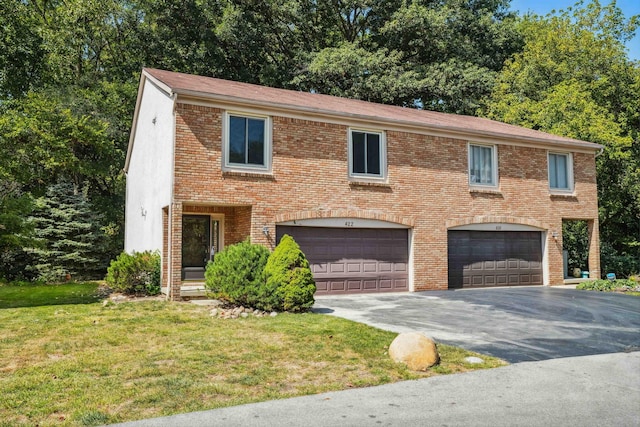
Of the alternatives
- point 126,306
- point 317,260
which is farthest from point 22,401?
point 317,260

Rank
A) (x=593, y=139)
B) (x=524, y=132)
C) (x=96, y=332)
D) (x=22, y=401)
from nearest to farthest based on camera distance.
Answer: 1. (x=22, y=401)
2. (x=96, y=332)
3. (x=524, y=132)
4. (x=593, y=139)

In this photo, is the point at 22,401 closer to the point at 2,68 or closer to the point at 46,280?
the point at 46,280

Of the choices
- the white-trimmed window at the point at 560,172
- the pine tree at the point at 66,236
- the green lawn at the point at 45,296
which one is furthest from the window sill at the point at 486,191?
the pine tree at the point at 66,236

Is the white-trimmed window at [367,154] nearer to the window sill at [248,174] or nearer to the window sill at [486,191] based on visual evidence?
the window sill at [248,174]

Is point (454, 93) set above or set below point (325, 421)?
above

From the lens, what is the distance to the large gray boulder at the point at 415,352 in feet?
22.3

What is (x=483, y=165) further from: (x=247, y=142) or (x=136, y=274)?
(x=136, y=274)

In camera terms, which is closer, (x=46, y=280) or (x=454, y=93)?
(x=46, y=280)

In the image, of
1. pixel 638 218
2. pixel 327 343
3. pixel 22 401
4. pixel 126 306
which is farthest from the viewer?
pixel 638 218

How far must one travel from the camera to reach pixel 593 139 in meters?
23.0

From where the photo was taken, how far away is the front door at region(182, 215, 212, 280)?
1562 centimetres

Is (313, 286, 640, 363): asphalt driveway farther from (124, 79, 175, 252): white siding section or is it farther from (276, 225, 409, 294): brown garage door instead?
(124, 79, 175, 252): white siding section

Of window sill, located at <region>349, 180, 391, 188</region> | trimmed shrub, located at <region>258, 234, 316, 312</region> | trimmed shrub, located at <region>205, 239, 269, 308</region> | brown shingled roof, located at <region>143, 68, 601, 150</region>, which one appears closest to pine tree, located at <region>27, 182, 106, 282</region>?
brown shingled roof, located at <region>143, 68, 601, 150</region>

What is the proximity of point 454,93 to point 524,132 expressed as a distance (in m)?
10.1
